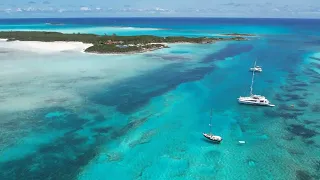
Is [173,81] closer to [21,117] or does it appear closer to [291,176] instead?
[21,117]

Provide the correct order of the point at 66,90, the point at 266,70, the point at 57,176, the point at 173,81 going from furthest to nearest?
the point at 266,70 → the point at 173,81 → the point at 66,90 → the point at 57,176

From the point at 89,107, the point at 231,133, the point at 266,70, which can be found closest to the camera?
the point at 231,133

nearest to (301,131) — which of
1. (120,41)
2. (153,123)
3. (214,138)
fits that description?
(214,138)

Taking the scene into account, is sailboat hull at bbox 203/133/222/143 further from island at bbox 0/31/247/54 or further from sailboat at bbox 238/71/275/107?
island at bbox 0/31/247/54

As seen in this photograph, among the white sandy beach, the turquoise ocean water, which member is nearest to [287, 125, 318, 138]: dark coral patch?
the turquoise ocean water

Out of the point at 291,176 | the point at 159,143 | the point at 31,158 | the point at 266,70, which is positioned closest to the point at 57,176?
the point at 31,158

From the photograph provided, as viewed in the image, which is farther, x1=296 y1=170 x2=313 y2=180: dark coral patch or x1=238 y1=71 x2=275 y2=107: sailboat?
x1=238 y1=71 x2=275 y2=107: sailboat

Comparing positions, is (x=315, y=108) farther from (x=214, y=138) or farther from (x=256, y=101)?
(x=214, y=138)

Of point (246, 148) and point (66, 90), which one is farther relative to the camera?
point (66, 90)

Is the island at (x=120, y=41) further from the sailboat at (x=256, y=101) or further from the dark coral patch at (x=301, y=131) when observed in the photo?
the dark coral patch at (x=301, y=131)
